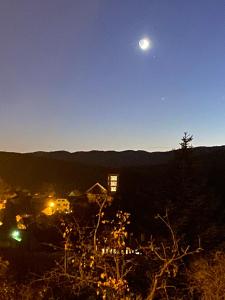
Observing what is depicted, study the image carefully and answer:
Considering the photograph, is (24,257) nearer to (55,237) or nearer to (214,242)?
(55,237)

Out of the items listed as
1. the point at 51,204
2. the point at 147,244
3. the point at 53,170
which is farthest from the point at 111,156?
the point at 147,244

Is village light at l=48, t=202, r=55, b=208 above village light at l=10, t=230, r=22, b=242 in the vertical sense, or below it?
above

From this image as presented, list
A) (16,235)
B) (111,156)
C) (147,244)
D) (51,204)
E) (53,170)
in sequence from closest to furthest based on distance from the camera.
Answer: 1. (147,244)
2. (16,235)
3. (51,204)
4. (53,170)
5. (111,156)

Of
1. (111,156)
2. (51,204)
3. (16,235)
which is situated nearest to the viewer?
(16,235)

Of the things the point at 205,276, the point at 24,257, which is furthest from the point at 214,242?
the point at 24,257

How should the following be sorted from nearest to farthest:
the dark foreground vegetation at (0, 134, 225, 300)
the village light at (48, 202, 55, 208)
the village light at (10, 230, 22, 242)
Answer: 1. the dark foreground vegetation at (0, 134, 225, 300)
2. the village light at (10, 230, 22, 242)
3. the village light at (48, 202, 55, 208)

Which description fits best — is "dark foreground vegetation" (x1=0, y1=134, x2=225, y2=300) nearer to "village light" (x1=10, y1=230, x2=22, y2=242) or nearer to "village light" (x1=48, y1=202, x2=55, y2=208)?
"village light" (x1=10, y1=230, x2=22, y2=242)

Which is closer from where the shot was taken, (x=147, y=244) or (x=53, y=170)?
(x=147, y=244)

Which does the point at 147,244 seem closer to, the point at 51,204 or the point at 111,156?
the point at 51,204

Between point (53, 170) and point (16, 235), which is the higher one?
point (53, 170)

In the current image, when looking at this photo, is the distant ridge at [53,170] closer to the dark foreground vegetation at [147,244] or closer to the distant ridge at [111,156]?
the dark foreground vegetation at [147,244]

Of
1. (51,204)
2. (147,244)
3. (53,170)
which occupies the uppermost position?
(53,170)

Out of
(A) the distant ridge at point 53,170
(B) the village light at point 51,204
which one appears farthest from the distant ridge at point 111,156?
(B) the village light at point 51,204

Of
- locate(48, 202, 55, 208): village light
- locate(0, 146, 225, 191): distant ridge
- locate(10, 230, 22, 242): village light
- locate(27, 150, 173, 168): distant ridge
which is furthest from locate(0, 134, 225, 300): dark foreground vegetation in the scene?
locate(27, 150, 173, 168): distant ridge
